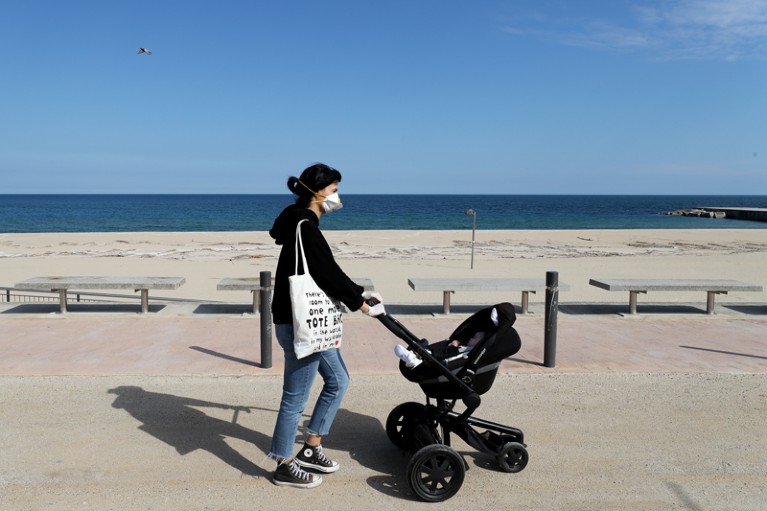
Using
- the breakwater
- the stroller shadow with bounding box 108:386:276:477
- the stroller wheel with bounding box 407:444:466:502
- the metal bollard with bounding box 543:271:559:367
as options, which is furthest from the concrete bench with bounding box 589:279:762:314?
the breakwater

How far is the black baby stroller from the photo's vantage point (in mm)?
3943

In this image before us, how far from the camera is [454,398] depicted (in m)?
4.12

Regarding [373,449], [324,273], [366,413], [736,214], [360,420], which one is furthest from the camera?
[736,214]

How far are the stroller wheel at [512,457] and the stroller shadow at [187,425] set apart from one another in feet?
4.81

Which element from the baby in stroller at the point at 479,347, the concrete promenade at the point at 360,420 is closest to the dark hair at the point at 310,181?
the baby in stroller at the point at 479,347

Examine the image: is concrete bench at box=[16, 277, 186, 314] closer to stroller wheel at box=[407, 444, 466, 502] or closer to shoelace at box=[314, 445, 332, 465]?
shoelace at box=[314, 445, 332, 465]

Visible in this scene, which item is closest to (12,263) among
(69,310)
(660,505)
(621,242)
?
(69,310)

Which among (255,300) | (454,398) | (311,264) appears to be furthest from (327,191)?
(255,300)

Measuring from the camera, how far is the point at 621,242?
1216 inches

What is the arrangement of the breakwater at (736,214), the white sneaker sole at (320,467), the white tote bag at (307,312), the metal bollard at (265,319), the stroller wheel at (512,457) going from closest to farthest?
the white tote bag at (307,312) < the white sneaker sole at (320,467) < the stroller wheel at (512,457) < the metal bollard at (265,319) < the breakwater at (736,214)

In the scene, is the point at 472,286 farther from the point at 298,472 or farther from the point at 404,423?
the point at 298,472

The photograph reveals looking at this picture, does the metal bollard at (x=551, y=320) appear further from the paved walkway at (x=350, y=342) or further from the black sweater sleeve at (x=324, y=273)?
the black sweater sleeve at (x=324, y=273)

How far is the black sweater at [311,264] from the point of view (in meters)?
3.75

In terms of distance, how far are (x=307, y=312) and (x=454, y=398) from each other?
Result: 42.0 inches
